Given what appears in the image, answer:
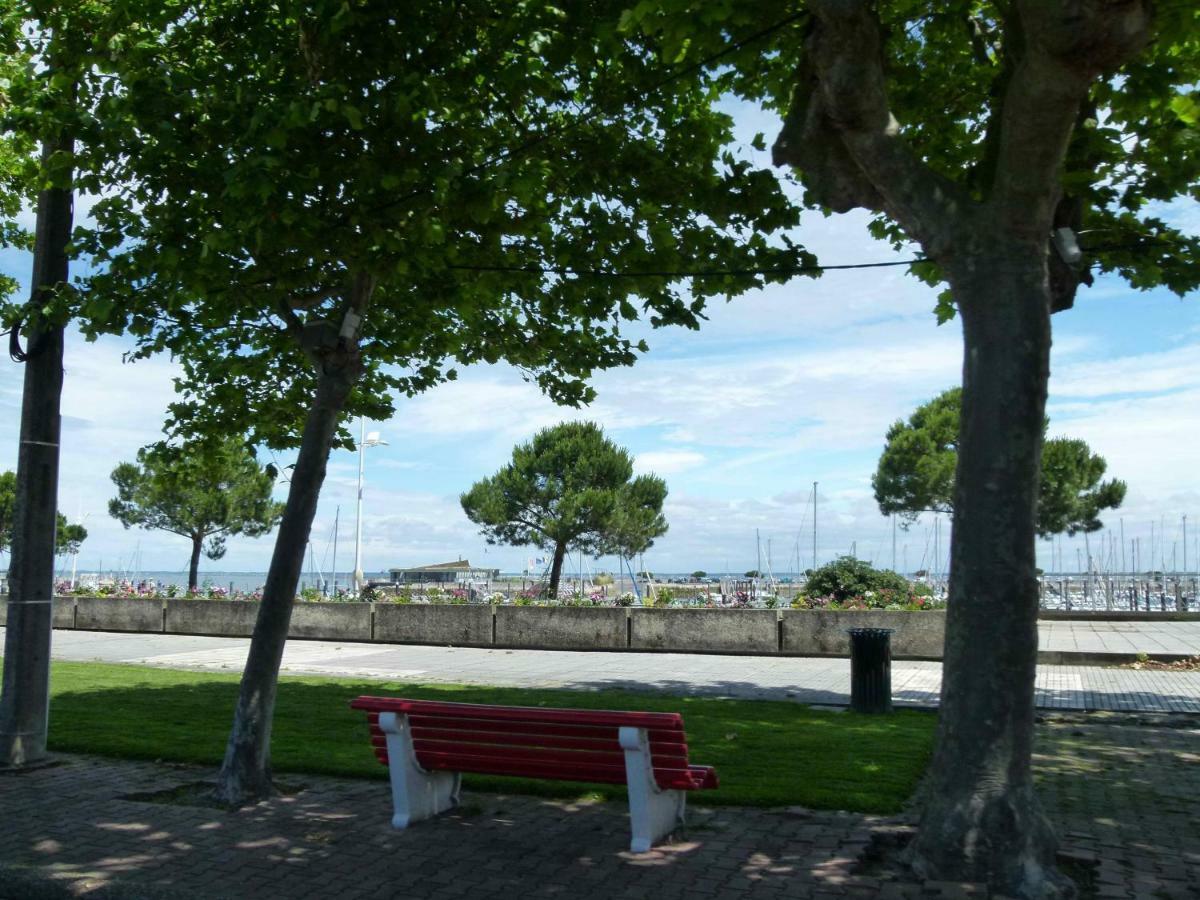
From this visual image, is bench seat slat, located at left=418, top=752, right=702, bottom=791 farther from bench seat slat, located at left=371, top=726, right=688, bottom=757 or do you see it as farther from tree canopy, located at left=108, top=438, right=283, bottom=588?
tree canopy, located at left=108, top=438, right=283, bottom=588

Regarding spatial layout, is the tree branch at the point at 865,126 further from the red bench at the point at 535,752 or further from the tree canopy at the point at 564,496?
the tree canopy at the point at 564,496

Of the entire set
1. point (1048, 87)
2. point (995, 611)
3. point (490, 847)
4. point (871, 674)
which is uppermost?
point (1048, 87)

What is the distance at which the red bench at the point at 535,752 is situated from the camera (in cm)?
625

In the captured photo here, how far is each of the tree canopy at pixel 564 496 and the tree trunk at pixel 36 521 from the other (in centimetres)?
4116

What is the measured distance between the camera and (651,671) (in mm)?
16125

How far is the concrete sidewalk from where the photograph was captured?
13.2 m

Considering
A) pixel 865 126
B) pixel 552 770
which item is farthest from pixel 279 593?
pixel 865 126

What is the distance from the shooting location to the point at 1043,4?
5242 mm

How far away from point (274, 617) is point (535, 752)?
258 cm

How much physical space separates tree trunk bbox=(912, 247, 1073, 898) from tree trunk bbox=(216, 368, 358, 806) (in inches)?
183

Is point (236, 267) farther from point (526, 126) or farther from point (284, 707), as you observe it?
point (284, 707)

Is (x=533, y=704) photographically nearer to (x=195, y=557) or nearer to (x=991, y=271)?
(x=991, y=271)

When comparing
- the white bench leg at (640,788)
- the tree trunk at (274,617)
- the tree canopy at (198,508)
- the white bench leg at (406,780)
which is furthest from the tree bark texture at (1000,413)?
the tree canopy at (198,508)

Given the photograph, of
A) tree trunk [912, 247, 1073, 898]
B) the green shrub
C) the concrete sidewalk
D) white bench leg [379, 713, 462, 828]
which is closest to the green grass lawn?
white bench leg [379, 713, 462, 828]
